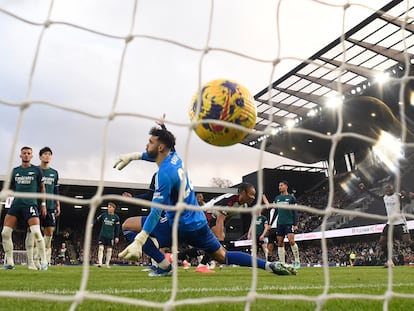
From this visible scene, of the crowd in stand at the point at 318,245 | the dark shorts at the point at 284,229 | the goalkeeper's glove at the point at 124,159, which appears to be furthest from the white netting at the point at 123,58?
the crowd in stand at the point at 318,245

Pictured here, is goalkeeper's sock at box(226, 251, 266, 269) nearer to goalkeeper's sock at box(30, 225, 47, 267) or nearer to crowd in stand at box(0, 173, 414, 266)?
goalkeeper's sock at box(30, 225, 47, 267)

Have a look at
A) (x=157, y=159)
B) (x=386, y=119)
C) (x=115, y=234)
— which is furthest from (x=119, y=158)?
(x=386, y=119)

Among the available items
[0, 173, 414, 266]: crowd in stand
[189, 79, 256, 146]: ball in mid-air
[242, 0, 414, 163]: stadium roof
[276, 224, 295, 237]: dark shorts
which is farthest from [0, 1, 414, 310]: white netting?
[0, 173, 414, 266]: crowd in stand

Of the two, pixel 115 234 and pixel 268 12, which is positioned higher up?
pixel 268 12

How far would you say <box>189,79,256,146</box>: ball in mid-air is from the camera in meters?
3.31

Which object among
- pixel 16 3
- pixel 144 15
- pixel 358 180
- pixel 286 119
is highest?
pixel 286 119

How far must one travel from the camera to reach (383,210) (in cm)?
2391

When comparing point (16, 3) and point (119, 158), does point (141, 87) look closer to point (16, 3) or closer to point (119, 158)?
point (16, 3)

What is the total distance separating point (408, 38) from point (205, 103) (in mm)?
17046

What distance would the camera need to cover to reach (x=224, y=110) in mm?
3311

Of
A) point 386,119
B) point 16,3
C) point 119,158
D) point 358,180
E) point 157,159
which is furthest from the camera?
point 358,180

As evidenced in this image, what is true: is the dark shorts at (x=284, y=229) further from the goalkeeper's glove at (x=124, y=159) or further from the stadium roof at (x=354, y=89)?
the stadium roof at (x=354, y=89)

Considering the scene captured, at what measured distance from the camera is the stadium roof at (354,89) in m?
17.7

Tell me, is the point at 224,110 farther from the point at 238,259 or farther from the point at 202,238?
the point at 238,259
